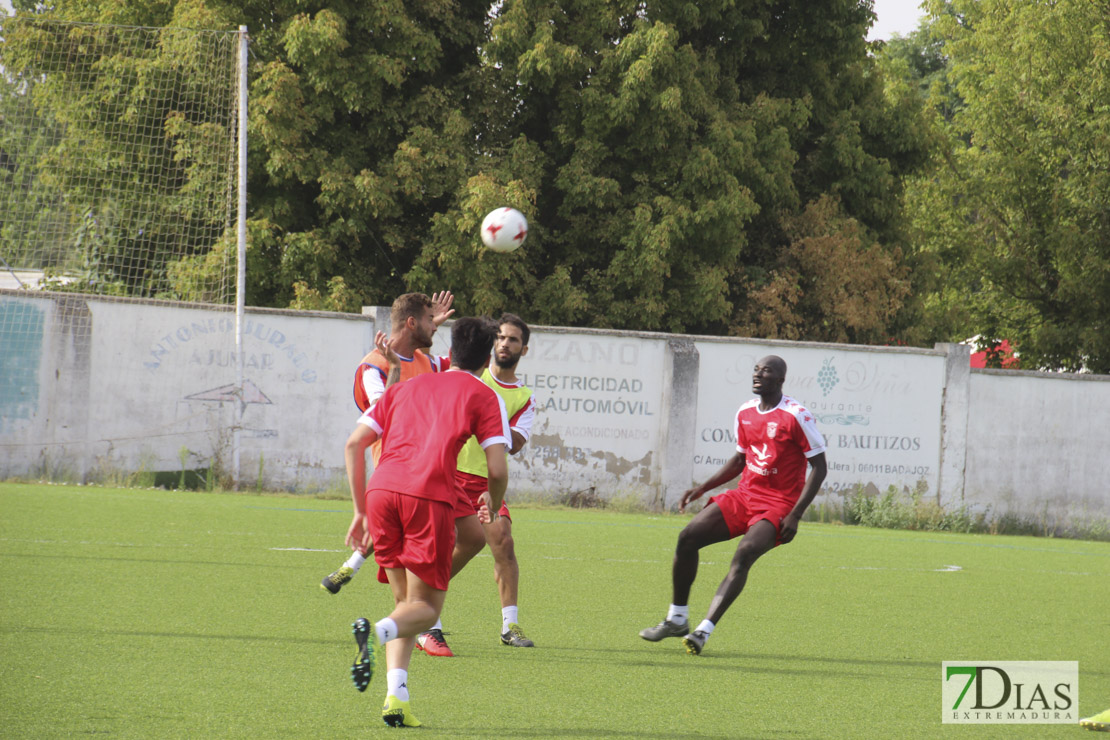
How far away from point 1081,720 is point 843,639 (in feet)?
7.92

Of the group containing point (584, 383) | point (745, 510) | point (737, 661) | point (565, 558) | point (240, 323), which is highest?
point (240, 323)

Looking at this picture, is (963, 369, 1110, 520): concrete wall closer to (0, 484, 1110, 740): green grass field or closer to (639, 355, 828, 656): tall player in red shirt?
(0, 484, 1110, 740): green grass field

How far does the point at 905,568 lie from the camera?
12508 millimetres

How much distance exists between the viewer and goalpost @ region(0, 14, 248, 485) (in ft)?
57.1

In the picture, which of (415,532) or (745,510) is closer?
(415,532)

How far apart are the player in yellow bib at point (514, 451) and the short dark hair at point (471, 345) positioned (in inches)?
51.4

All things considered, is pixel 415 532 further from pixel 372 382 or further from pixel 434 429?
pixel 372 382

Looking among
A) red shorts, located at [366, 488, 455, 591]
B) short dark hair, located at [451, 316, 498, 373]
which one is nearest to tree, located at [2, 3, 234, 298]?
short dark hair, located at [451, 316, 498, 373]

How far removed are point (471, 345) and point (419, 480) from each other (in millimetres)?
731

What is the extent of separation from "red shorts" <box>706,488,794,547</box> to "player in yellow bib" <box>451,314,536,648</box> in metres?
1.44

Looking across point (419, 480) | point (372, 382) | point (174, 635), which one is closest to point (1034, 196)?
point (372, 382)

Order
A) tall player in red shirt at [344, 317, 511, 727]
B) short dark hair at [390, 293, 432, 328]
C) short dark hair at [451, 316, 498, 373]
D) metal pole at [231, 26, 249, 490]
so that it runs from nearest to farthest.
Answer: tall player in red shirt at [344, 317, 511, 727]
short dark hair at [451, 316, 498, 373]
short dark hair at [390, 293, 432, 328]
metal pole at [231, 26, 249, 490]

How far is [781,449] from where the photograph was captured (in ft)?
25.0

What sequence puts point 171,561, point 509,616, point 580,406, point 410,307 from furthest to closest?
point 580,406, point 171,561, point 509,616, point 410,307
